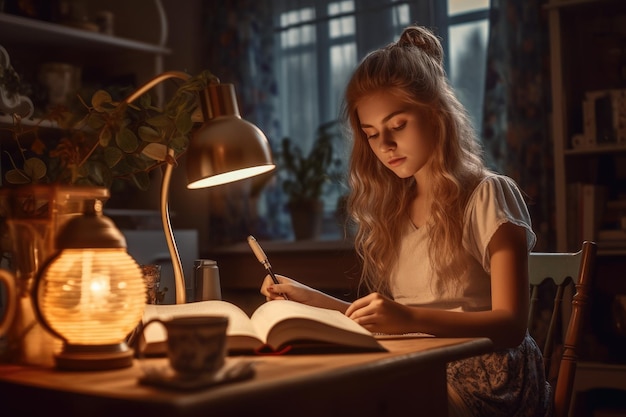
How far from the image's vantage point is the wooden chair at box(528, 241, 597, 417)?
1.42 m

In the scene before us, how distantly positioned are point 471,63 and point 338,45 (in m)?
0.65

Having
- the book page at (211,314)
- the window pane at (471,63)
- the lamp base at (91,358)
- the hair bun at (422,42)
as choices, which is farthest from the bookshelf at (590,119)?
the lamp base at (91,358)

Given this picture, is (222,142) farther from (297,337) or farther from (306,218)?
(306,218)

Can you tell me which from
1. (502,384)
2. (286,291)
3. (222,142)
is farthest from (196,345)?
(502,384)

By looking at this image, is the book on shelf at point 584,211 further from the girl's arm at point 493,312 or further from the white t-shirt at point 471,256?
the girl's arm at point 493,312

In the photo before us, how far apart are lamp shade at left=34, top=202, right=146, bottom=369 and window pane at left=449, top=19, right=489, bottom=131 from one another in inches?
100

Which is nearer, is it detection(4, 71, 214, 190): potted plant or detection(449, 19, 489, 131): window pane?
detection(4, 71, 214, 190): potted plant

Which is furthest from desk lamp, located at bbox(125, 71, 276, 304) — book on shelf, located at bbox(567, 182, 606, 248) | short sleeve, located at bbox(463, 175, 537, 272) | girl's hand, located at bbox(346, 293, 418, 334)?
book on shelf, located at bbox(567, 182, 606, 248)

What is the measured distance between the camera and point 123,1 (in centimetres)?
381

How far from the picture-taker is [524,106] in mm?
2951

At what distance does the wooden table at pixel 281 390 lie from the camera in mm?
731

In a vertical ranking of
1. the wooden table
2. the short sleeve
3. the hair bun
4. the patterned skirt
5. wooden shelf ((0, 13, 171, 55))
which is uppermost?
wooden shelf ((0, 13, 171, 55))

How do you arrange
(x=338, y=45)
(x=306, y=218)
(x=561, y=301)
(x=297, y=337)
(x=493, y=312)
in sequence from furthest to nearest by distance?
(x=338, y=45) < (x=306, y=218) < (x=561, y=301) < (x=493, y=312) < (x=297, y=337)

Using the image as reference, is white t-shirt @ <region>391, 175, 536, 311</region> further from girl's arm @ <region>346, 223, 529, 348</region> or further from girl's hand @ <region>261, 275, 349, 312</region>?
girl's hand @ <region>261, 275, 349, 312</region>
